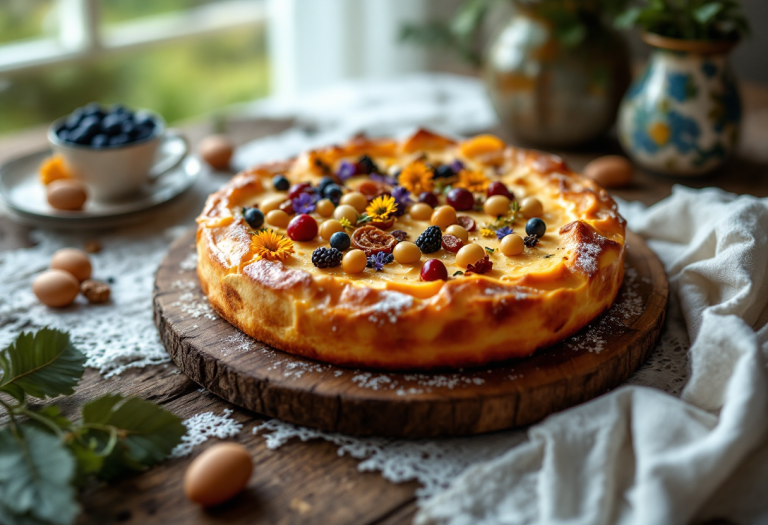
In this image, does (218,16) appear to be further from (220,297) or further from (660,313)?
(660,313)

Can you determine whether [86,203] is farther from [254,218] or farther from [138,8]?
[138,8]

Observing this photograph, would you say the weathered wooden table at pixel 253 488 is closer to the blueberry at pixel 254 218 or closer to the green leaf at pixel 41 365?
the green leaf at pixel 41 365

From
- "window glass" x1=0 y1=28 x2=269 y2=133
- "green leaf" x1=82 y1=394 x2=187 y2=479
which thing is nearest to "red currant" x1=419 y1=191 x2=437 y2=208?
"green leaf" x1=82 y1=394 x2=187 y2=479

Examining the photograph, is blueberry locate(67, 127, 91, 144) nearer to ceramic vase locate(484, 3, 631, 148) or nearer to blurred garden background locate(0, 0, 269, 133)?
ceramic vase locate(484, 3, 631, 148)

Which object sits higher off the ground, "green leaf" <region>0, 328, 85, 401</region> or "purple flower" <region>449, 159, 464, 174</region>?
"purple flower" <region>449, 159, 464, 174</region>

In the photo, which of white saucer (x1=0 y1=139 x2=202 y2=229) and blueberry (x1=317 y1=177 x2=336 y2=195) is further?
white saucer (x1=0 y1=139 x2=202 y2=229)

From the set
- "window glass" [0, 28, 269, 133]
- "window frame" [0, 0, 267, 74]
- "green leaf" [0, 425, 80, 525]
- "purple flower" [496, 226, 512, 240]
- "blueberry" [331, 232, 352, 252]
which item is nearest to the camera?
"green leaf" [0, 425, 80, 525]

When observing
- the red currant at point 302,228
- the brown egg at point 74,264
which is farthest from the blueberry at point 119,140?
the red currant at point 302,228
